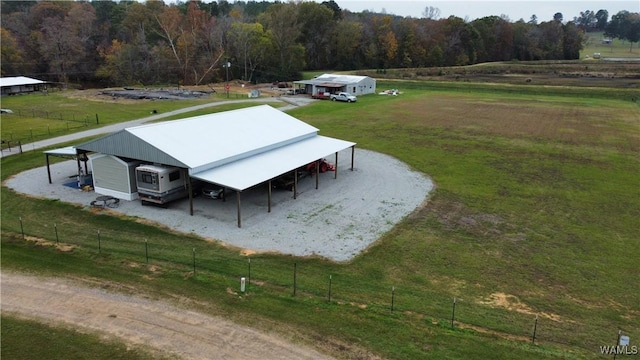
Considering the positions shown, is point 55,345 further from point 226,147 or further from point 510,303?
point 226,147

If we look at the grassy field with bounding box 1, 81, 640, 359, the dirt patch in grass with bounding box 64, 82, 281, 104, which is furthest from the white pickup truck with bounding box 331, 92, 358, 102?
the grassy field with bounding box 1, 81, 640, 359

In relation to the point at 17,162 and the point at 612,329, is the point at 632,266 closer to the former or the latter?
the point at 612,329

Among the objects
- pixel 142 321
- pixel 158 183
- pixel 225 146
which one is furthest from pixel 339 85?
pixel 142 321

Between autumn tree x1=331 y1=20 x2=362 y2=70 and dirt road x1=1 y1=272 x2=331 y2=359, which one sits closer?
dirt road x1=1 y1=272 x2=331 y2=359

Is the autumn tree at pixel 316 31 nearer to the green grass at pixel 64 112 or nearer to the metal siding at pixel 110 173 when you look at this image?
the green grass at pixel 64 112

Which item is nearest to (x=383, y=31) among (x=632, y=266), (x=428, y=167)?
(x=428, y=167)

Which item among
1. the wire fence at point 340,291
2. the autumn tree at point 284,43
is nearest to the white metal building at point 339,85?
the autumn tree at point 284,43

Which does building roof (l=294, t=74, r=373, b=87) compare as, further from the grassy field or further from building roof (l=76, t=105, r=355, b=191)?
building roof (l=76, t=105, r=355, b=191)
